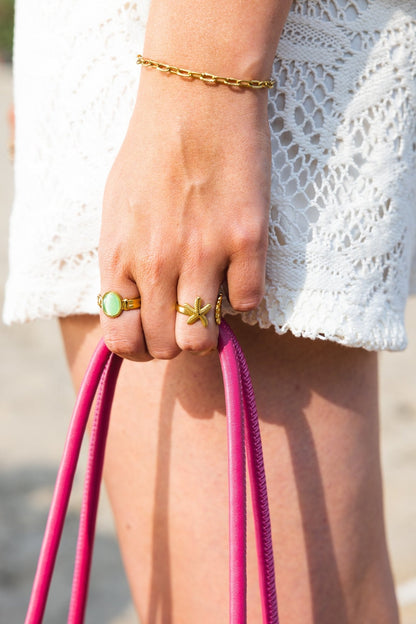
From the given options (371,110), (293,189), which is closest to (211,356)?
(293,189)

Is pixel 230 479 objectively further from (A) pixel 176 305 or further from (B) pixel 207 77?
(B) pixel 207 77

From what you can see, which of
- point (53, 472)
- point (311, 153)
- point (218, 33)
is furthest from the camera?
point (53, 472)

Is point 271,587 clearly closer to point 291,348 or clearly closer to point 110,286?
point 291,348

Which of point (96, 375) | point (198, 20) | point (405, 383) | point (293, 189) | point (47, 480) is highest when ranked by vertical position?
point (198, 20)

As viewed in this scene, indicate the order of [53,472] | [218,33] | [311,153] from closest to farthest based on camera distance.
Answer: [218,33], [311,153], [53,472]

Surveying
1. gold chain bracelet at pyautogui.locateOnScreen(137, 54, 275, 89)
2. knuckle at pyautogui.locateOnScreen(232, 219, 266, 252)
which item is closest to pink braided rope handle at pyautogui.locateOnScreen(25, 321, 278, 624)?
knuckle at pyautogui.locateOnScreen(232, 219, 266, 252)

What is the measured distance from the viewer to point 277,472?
38.8 inches

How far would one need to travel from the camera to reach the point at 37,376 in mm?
3357

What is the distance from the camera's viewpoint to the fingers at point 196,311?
2.69 feet

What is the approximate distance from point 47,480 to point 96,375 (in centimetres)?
191

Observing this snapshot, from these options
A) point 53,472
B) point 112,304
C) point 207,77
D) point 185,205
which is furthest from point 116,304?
point 53,472

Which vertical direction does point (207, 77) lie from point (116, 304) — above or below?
above

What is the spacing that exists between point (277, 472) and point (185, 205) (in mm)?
368

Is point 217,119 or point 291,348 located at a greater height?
point 217,119
